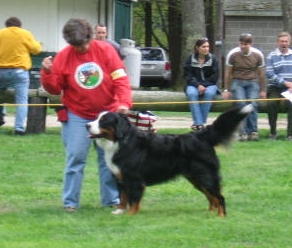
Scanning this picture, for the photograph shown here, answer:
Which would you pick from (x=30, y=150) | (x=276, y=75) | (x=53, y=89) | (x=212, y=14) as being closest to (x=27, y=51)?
(x=30, y=150)

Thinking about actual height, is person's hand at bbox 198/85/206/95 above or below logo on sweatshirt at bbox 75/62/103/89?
below

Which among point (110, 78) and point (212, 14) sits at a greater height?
point (212, 14)

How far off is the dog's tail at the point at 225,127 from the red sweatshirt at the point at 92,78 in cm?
83

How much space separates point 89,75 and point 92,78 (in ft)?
0.13

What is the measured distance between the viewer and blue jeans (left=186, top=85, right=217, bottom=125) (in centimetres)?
1373

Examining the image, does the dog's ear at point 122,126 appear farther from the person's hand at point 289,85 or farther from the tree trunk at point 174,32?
the tree trunk at point 174,32

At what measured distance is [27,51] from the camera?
14.1 metres

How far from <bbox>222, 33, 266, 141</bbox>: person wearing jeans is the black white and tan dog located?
565 cm

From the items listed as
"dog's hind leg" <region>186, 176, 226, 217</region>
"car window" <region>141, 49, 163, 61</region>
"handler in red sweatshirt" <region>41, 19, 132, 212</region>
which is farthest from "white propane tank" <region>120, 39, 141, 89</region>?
"dog's hind leg" <region>186, 176, 226, 217</region>

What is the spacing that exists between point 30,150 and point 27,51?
89.5 inches

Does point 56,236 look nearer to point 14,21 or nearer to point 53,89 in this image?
point 53,89

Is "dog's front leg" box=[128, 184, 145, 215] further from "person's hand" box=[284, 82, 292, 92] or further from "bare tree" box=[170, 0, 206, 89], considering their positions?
"bare tree" box=[170, 0, 206, 89]

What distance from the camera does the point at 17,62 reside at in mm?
13922

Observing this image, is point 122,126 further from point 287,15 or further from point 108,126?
point 287,15
